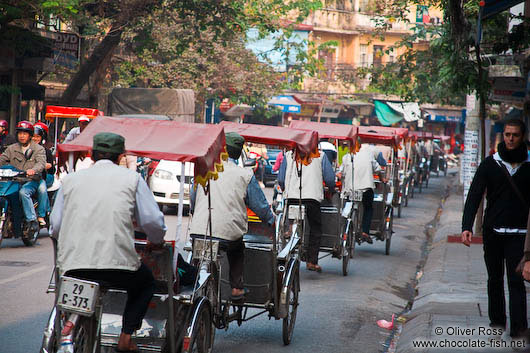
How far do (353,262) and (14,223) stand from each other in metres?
5.23

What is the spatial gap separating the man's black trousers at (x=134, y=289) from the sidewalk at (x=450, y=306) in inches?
108

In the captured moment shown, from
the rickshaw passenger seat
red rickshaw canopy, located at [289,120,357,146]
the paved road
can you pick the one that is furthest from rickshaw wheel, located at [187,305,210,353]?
red rickshaw canopy, located at [289,120,357,146]

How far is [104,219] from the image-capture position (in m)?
4.83

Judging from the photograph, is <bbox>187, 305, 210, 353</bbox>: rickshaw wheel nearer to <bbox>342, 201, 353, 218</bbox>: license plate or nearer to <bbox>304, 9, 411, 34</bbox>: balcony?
<bbox>342, 201, 353, 218</bbox>: license plate

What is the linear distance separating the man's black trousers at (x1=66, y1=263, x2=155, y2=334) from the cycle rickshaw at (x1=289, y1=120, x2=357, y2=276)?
247 inches

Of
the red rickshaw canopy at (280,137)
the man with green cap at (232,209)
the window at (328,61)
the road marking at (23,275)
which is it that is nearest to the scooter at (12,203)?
the road marking at (23,275)

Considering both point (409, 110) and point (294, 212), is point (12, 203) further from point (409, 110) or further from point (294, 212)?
point (409, 110)

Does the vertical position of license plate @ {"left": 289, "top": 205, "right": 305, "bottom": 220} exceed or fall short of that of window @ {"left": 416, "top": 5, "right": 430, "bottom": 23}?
it falls short

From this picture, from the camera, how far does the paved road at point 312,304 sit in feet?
24.3

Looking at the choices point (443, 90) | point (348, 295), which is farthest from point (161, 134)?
point (443, 90)

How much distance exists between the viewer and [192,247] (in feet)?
21.9

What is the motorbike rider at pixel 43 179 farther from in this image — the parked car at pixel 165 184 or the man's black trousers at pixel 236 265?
the man's black trousers at pixel 236 265

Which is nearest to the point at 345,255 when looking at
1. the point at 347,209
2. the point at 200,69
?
A: the point at 347,209

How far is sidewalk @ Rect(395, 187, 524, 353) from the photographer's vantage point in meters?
7.13
